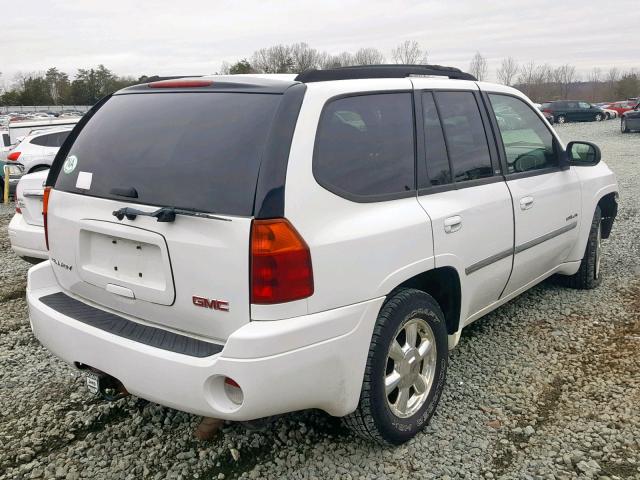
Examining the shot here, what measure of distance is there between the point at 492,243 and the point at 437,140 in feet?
2.35

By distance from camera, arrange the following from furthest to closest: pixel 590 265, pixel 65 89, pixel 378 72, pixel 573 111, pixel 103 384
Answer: pixel 65 89
pixel 573 111
pixel 590 265
pixel 378 72
pixel 103 384

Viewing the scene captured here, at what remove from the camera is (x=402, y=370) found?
285 cm

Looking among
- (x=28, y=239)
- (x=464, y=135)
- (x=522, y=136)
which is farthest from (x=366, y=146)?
(x=28, y=239)

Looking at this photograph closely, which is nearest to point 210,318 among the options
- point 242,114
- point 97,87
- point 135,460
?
point 242,114

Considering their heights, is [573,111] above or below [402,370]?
above

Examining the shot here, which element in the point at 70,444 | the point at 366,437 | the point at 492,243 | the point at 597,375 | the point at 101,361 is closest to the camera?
the point at 101,361

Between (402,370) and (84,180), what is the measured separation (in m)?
1.83

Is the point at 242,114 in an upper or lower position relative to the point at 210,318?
upper

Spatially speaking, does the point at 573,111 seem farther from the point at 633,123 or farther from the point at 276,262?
the point at 276,262

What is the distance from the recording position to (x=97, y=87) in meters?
68.9

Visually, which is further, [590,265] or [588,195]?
[590,265]

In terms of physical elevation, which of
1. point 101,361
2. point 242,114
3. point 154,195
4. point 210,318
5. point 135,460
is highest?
point 242,114

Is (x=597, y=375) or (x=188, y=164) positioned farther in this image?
(x=597, y=375)

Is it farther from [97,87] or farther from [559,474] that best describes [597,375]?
[97,87]
